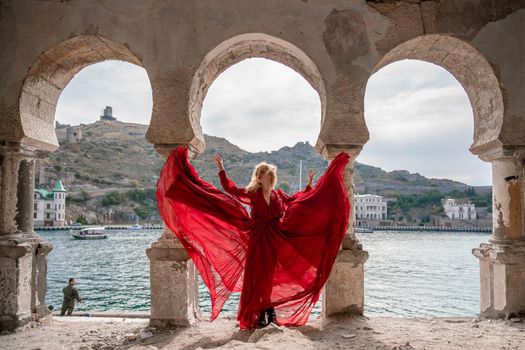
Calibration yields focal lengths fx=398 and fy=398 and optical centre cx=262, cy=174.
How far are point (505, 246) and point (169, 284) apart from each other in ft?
12.2

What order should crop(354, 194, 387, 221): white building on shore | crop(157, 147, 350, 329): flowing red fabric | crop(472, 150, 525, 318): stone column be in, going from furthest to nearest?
crop(354, 194, 387, 221): white building on shore < crop(472, 150, 525, 318): stone column < crop(157, 147, 350, 329): flowing red fabric

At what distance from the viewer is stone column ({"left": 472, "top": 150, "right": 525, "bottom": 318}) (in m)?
4.40

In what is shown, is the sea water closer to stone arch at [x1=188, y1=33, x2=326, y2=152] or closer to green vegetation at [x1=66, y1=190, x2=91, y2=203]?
stone arch at [x1=188, y1=33, x2=326, y2=152]

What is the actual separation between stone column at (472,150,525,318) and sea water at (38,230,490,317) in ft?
29.1

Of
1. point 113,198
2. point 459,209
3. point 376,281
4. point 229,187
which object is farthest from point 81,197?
point 229,187

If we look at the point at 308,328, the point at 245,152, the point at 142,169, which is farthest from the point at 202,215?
the point at 245,152

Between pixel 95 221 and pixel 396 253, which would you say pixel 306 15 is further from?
pixel 95 221

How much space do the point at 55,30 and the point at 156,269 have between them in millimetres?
2896

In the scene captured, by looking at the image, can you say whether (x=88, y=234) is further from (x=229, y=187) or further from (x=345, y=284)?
(x=345, y=284)

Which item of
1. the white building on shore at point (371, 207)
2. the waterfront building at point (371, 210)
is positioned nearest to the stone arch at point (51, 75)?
the waterfront building at point (371, 210)

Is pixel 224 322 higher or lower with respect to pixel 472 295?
higher

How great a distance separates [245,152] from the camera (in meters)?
134

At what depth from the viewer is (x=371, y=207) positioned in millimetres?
93500

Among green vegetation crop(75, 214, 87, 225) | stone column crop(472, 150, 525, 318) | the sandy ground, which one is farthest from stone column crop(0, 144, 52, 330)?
green vegetation crop(75, 214, 87, 225)
